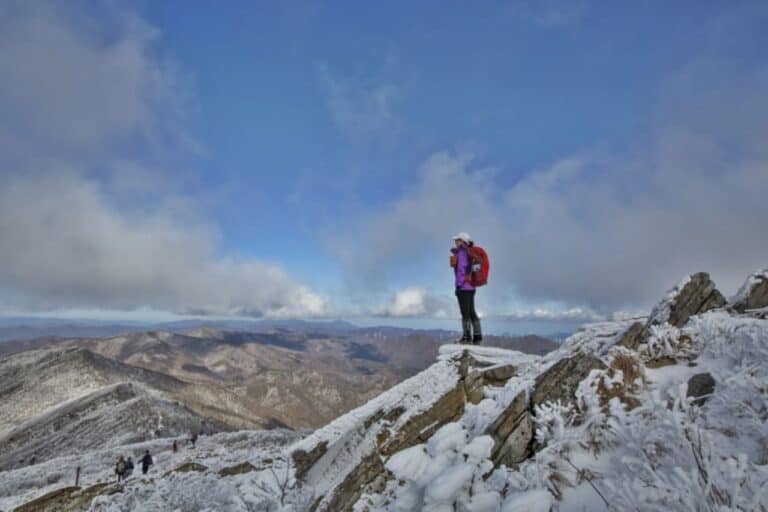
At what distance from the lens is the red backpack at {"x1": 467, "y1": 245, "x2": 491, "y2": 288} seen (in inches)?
596

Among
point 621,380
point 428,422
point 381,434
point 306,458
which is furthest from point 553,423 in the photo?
point 306,458

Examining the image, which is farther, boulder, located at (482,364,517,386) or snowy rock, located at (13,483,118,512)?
snowy rock, located at (13,483,118,512)

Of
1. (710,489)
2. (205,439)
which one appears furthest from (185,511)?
(205,439)

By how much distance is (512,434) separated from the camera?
28.6 ft

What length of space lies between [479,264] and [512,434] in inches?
294

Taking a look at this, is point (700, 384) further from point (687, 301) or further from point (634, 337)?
point (687, 301)

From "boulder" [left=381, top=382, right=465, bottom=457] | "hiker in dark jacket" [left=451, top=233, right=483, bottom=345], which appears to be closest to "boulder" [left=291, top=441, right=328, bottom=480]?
"boulder" [left=381, top=382, right=465, bottom=457]

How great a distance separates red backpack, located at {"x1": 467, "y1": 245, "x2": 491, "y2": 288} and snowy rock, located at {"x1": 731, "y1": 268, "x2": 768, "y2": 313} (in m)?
7.25

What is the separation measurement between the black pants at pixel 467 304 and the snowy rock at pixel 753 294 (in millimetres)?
7804

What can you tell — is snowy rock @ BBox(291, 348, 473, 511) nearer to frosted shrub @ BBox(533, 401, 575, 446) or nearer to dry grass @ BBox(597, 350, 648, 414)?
frosted shrub @ BBox(533, 401, 575, 446)

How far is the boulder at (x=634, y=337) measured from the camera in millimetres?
9789

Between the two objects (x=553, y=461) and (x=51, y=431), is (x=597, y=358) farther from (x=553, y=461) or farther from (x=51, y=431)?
(x=51, y=431)

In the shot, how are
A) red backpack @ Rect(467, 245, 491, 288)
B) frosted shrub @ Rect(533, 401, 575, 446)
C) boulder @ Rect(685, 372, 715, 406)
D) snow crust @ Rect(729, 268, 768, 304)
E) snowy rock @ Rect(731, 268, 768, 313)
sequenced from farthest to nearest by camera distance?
red backpack @ Rect(467, 245, 491, 288), snow crust @ Rect(729, 268, 768, 304), snowy rock @ Rect(731, 268, 768, 313), boulder @ Rect(685, 372, 715, 406), frosted shrub @ Rect(533, 401, 575, 446)

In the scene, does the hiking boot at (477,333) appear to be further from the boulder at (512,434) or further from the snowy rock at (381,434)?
the boulder at (512,434)
